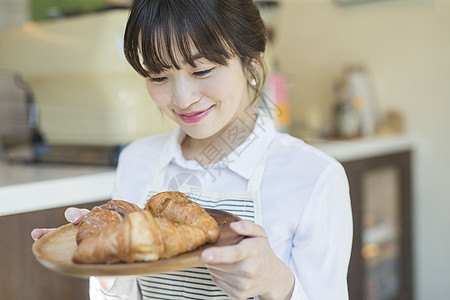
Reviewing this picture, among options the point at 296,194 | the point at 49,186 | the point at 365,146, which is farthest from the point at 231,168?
the point at 365,146

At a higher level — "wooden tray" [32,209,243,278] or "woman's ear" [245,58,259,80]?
"woman's ear" [245,58,259,80]

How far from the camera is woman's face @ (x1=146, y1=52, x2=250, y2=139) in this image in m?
0.91

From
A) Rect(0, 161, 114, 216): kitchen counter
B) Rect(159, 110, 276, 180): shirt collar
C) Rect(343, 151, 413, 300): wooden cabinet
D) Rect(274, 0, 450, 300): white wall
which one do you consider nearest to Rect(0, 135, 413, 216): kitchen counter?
Rect(0, 161, 114, 216): kitchen counter

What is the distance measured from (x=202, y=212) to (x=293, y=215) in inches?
9.8

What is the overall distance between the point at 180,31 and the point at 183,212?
30 cm

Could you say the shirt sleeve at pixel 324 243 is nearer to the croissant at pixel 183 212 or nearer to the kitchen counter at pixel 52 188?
the croissant at pixel 183 212

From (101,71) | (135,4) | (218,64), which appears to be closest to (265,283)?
(218,64)

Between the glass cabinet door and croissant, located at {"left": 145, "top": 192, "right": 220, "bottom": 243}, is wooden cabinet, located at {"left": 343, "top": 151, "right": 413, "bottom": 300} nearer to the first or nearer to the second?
the glass cabinet door

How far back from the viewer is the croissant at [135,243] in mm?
693

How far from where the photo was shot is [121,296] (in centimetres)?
108

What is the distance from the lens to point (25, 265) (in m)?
1.48

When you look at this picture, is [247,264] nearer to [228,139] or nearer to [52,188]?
[228,139]

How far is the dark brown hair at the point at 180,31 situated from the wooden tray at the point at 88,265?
30cm

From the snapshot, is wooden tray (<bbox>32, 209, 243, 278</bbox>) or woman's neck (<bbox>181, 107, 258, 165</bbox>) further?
woman's neck (<bbox>181, 107, 258, 165</bbox>)
